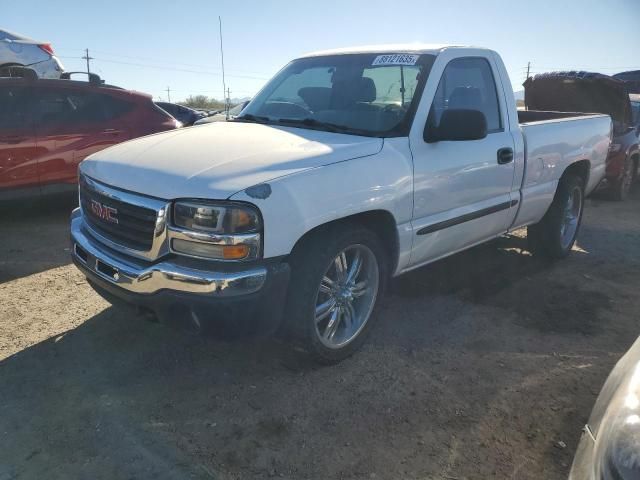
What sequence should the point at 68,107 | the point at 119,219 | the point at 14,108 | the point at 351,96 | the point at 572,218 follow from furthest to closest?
1. the point at 68,107
2. the point at 14,108
3. the point at 572,218
4. the point at 351,96
5. the point at 119,219

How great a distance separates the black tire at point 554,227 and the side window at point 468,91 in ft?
4.73

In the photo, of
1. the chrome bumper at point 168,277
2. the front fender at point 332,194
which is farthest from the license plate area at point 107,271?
the front fender at point 332,194

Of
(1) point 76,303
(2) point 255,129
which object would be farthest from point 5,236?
(2) point 255,129

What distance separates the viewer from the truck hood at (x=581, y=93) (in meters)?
8.19

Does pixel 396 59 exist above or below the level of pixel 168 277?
above

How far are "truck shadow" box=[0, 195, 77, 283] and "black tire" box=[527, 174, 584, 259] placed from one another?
4.56 meters

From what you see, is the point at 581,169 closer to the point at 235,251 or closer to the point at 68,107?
the point at 235,251

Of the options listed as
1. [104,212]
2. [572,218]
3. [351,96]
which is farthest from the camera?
[572,218]

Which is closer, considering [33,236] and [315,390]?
[315,390]

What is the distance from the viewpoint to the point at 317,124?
3584 mm

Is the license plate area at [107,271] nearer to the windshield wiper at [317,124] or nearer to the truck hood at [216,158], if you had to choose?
the truck hood at [216,158]

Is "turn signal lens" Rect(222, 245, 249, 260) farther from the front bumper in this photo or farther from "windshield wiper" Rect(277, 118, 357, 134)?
"windshield wiper" Rect(277, 118, 357, 134)

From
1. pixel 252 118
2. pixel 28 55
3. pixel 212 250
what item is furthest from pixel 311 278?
pixel 28 55

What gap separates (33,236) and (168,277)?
3897 mm
